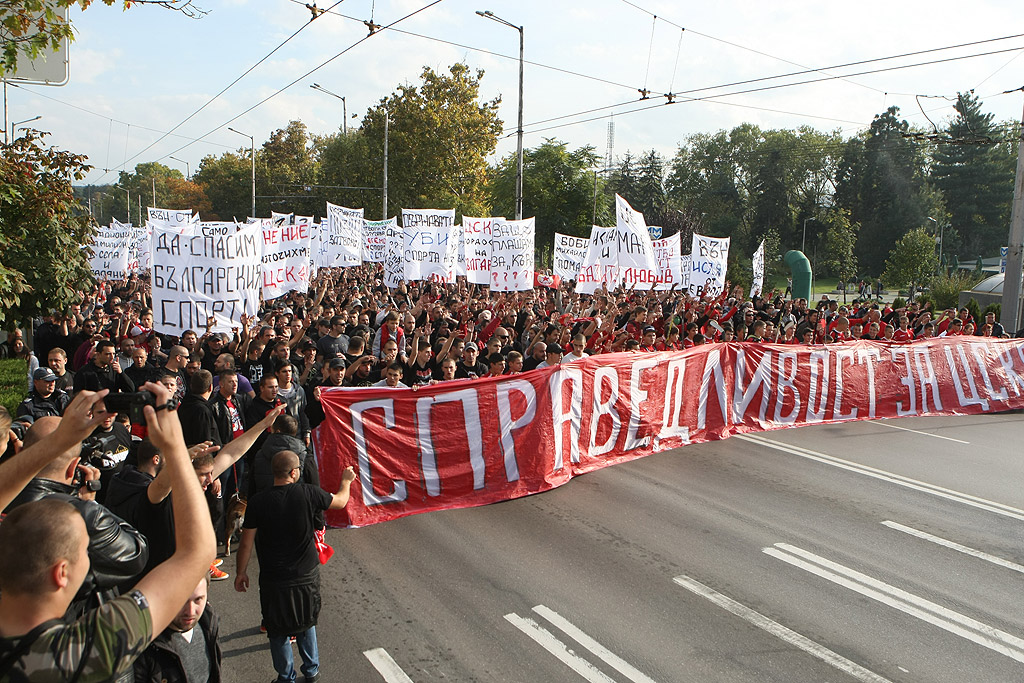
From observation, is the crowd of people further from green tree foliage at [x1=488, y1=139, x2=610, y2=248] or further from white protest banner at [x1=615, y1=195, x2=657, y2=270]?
green tree foliage at [x1=488, y1=139, x2=610, y2=248]

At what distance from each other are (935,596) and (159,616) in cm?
598

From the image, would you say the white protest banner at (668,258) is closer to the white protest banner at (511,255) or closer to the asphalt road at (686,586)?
the white protest banner at (511,255)

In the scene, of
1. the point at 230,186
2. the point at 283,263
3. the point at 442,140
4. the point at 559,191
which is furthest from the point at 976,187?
the point at 283,263

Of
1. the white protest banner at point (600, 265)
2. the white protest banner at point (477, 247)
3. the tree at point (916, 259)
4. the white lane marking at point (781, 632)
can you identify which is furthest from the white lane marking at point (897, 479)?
the tree at point (916, 259)

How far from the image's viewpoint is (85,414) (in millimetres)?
2295

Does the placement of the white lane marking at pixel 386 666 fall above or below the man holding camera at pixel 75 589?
below

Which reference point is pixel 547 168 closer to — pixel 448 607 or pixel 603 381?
pixel 603 381

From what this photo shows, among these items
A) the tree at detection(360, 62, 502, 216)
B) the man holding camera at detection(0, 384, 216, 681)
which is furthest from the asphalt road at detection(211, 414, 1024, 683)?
the tree at detection(360, 62, 502, 216)

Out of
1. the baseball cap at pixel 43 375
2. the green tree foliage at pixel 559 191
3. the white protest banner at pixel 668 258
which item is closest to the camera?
the baseball cap at pixel 43 375

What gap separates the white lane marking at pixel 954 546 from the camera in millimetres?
6708

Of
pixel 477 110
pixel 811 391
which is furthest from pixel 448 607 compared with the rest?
pixel 477 110

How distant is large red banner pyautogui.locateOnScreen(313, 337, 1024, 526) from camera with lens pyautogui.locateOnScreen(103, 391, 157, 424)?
501 centimetres

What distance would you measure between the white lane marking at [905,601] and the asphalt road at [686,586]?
2cm

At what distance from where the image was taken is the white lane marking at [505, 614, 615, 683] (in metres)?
4.77
